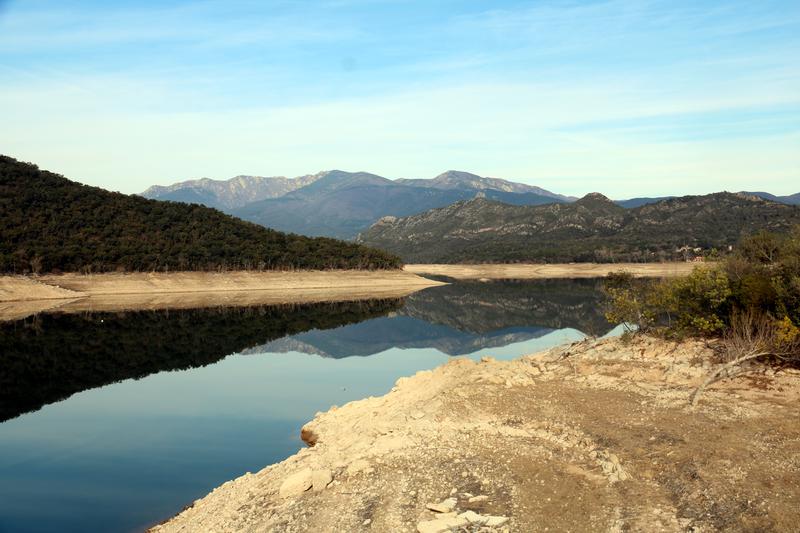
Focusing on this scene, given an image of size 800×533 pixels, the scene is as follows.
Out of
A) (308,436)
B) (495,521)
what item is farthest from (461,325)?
(495,521)

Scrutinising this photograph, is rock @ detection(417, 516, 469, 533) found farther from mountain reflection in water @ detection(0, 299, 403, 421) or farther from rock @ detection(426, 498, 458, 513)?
mountain reflection in water @ detection(0, 299, 403, 421)

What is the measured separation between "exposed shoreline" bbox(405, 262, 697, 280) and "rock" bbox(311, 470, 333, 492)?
12158 cm

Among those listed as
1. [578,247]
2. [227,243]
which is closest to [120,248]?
[227,243]

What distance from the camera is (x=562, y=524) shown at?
1123 cm

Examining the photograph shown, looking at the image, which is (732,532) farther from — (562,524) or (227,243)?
(227,243)

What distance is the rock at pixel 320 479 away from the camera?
45.8 feet

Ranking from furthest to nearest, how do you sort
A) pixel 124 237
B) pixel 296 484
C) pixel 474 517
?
pixel 124 237 → pixel 296 484 → pixel 474 517

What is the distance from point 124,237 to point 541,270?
290 feet

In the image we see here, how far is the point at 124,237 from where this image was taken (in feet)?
327

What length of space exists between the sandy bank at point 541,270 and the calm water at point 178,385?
6735cm

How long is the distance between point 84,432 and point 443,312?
53.2 metres

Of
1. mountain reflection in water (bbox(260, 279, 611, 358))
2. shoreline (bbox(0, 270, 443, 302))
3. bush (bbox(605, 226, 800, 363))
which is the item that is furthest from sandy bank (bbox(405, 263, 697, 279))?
bush (bbox(605, 226, 800, 363))

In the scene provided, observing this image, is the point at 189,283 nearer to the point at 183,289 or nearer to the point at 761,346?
the point at 183,289

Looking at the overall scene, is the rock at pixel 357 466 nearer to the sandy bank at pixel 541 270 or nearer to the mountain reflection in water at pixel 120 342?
the mountain reflection in water at pixel 120 342
